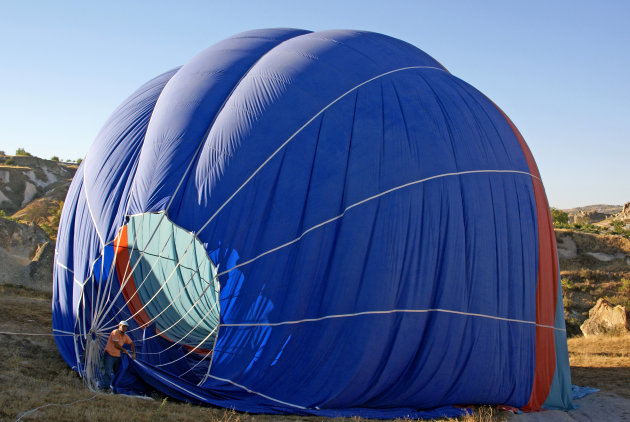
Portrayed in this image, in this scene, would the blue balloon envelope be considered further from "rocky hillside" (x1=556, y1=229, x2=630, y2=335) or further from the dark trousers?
"rocky hillside" (x1=556, y1=229, x2=630, y2=335)

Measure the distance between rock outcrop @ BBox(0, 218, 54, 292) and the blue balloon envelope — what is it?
5.88 m

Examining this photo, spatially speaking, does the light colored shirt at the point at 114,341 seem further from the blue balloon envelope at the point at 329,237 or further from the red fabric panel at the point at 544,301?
the red fabric panel at the point at 544,301

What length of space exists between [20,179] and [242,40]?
32679 mm

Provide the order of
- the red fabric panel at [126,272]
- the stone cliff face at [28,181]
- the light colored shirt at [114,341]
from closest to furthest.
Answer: the light colored shirt at [114,341] < the red fabric panel at [126,272] < the stone cliff face at [28,181]

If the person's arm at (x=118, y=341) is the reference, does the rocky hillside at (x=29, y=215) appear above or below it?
above

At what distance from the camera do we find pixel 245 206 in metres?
7.34

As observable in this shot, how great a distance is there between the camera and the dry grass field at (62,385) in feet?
19.7

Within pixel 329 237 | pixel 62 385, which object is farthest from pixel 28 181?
pixel 329 237

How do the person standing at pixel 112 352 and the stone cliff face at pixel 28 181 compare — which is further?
the stone cliff face at pixel 28 181

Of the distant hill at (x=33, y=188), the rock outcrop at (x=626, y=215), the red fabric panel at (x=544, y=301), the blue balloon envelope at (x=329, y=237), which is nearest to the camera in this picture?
the blue balloon envelope at (x=329, y=237)

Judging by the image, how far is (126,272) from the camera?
837 cm

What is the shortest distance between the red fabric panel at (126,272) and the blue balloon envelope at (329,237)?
0.13 metres

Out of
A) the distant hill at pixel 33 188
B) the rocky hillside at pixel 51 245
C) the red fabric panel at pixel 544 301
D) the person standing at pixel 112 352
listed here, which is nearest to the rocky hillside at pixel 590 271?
the rocky hillside at pixel 51 245

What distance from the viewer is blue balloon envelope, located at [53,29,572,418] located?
7.19 meters
